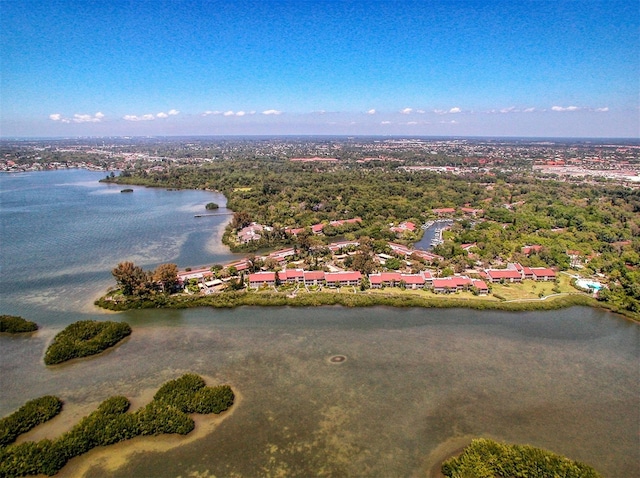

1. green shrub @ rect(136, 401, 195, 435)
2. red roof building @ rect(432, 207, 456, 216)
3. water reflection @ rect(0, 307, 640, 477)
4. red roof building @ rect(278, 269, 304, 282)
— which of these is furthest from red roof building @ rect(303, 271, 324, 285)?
red roof building @ rect(432, 207, 456, 216)

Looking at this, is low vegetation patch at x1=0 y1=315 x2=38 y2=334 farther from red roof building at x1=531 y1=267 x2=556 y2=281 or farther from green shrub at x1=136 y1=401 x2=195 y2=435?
red roof building at x1=531 y1=267 x2=556 y2=281

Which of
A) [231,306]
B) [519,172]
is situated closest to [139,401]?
[231,306]

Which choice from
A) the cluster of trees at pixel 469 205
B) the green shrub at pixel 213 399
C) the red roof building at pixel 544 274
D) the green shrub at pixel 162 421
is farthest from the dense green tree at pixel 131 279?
the red roof building at pixel 544 274

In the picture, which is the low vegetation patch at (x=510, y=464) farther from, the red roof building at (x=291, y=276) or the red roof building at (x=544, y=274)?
the red roof building at (x=544, y=274)

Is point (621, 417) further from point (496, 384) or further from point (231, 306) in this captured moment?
point (231, 306)

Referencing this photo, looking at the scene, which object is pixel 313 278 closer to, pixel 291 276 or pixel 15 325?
pixel 291 276
